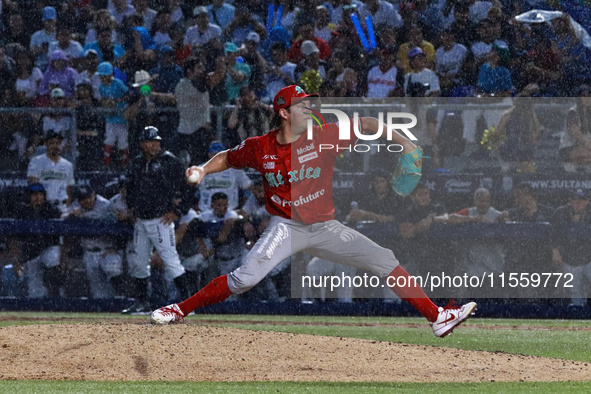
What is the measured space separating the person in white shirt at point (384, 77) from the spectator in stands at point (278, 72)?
3.53ft

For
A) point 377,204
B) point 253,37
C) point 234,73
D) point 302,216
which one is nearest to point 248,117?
point 234,73

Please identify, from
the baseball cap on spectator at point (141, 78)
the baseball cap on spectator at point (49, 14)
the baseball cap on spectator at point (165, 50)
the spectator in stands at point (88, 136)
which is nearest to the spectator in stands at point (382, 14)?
the baseball cap on spectator at point (165, 50)

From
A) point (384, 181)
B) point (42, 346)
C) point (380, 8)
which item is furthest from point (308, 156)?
point (380, 8)

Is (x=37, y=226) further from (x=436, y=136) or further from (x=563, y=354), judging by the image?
(x=563, y=354)

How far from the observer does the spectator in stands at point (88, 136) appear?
11594mm

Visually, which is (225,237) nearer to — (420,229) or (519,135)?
(420,229)

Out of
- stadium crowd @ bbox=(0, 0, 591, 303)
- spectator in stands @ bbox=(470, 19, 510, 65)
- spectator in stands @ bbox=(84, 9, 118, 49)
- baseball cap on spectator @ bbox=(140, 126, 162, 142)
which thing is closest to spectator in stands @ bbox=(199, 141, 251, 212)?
stadium crowd @ bbox=(0, 0, 591, 303)

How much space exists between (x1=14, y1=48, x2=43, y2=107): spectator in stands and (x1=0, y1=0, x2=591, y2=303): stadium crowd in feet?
0.07

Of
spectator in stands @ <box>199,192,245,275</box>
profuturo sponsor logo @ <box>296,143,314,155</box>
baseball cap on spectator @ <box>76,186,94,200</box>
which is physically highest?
profuturo sponsor logo @ <box>296,143,314,155</box>

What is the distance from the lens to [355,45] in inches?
493

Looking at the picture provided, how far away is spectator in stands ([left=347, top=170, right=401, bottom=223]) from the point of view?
10.8 meters

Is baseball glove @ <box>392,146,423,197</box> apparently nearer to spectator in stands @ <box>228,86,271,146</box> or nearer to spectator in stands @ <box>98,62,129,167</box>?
spectator in stands @ <box>228,86,271,146</box>

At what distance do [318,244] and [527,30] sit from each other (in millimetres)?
6699

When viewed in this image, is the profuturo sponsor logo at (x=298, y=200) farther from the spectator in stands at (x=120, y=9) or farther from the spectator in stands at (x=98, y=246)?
the spectator in stands at (x=120, y=9)
